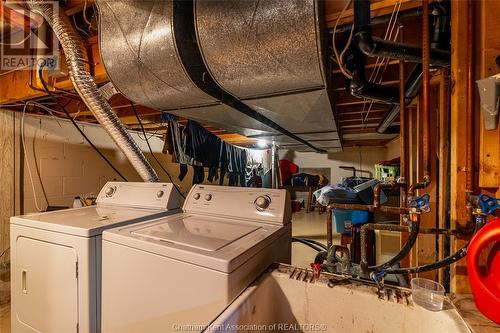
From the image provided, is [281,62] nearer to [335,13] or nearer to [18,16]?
[335,13]

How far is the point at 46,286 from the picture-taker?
4.58ft

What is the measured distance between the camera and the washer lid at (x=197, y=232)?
1.11 m

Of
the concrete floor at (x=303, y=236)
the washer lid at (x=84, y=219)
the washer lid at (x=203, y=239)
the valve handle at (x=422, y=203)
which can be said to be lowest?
the concrete floor at (x=303, y=236)

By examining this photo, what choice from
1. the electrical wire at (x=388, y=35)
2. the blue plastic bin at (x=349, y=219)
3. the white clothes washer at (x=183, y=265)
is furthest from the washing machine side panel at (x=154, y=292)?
the blue plastic bin at (x=349, y=219)

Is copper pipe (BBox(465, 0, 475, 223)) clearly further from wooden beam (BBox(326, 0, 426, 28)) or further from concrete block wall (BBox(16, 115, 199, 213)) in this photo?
concrete block wall (BBox(16, 115, 199, 213))

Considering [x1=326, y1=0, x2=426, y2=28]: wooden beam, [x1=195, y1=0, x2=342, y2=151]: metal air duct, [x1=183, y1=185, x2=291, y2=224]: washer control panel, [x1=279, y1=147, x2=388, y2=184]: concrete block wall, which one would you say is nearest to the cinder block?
[x1=183, y1=185, x2=291, y2=224]: washer control panel

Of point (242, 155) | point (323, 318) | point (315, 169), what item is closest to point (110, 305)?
point (323, 318)

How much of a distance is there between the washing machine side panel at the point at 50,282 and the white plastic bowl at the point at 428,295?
4.96 feet

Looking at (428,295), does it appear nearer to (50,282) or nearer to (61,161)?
(50,282)

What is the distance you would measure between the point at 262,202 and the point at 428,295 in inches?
36.7

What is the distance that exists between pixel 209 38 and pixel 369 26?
0.76 m

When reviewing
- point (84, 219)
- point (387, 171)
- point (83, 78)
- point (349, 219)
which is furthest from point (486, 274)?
point (387, 171)

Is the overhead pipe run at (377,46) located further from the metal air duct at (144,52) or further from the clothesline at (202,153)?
the clothesline at (202,153)

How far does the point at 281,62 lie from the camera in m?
1.20
